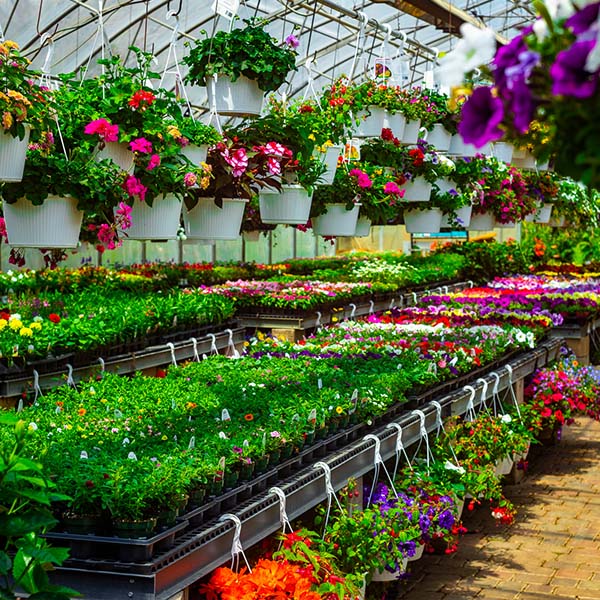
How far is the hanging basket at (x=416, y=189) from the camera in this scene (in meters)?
6.66

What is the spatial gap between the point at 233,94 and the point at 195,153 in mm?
418

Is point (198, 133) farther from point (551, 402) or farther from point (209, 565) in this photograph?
point (551, 402)

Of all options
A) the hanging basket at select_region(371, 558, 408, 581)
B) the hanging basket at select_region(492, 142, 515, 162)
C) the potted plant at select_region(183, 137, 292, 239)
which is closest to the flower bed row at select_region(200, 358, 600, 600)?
the hanging basket at select_region(371, 558, 408, 581)

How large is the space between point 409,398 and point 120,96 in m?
1.80

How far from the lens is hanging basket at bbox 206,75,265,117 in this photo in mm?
4469

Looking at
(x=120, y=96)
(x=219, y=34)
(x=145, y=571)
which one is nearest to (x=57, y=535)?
(x=145, y=571)

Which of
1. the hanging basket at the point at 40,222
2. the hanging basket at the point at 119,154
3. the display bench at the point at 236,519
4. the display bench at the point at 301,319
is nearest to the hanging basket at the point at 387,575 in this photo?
the display bench at the point at 236,519

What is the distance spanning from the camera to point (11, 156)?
10.7 ft

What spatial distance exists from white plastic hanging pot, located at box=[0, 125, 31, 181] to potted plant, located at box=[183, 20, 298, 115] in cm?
127

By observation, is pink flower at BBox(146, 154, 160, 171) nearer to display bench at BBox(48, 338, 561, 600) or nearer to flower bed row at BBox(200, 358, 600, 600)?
display bench at BBox(48, 338, 561, 600)

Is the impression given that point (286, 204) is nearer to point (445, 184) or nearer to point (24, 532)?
point (445, 184)

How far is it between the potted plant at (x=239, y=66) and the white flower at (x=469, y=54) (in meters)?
3.22

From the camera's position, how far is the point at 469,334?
592 centimetres

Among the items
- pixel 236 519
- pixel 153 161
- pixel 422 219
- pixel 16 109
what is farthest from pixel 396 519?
pixel 422 219
